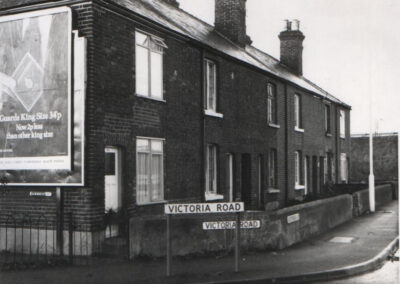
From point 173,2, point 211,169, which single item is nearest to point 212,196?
point 211,169

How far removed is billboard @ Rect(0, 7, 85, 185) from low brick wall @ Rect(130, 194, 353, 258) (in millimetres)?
1886

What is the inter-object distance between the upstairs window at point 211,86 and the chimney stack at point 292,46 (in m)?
13.2

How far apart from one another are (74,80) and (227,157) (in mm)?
8139

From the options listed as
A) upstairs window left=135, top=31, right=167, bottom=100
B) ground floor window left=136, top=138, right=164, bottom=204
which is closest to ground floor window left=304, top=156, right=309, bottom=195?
ground floor window left=136, top=138, right=164, bottom=204

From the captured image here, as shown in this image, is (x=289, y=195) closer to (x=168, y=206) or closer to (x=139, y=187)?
(x=139, y=187)

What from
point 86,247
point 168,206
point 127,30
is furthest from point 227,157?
point 168,206

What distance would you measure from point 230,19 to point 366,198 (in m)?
9.46

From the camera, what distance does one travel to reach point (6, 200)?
12.4 metres

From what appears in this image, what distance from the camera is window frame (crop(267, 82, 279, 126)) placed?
22.0 m

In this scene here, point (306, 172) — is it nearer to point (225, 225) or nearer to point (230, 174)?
point (230, 174)

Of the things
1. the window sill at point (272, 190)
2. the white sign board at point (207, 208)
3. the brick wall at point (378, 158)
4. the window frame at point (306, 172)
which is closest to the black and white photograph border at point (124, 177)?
the white sign board at point (207, 208)

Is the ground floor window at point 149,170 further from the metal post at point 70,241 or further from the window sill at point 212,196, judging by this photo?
the window sill at point 212,196

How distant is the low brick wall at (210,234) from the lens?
1087cm

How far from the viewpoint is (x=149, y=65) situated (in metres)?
13.9
